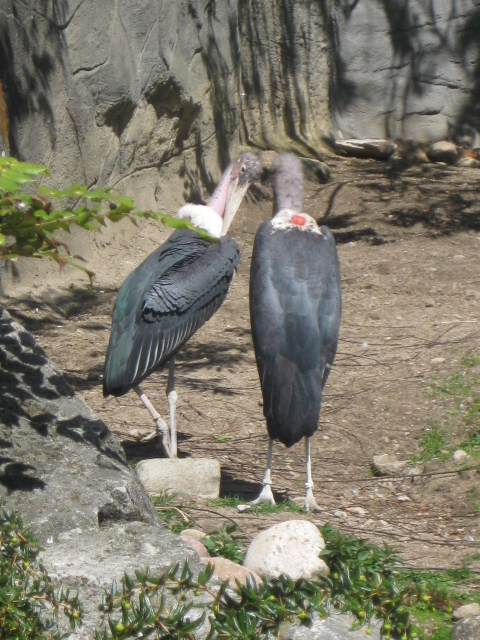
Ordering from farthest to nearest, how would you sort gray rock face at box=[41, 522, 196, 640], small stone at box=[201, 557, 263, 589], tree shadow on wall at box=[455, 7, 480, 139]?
tree shadow on wall at box=[455, 7, 480, 139], small stone at box=[201, 557, 263, 589], gray rock face at box=[41, 522, 196, 640]

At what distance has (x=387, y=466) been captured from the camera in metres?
4.63

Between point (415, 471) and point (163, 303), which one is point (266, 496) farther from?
point (163, 303)

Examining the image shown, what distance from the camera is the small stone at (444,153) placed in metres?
10.7

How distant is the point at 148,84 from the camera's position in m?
8.41

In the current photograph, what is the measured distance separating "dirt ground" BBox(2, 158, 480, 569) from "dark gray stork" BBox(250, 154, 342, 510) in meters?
0.40

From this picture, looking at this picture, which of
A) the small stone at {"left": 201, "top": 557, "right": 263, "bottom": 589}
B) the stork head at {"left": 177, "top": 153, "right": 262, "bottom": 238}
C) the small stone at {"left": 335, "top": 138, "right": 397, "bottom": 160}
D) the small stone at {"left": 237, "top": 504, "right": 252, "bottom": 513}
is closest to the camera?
the small stone at {"left": 201, "top": 557, "right": 263, "bottom": 589}

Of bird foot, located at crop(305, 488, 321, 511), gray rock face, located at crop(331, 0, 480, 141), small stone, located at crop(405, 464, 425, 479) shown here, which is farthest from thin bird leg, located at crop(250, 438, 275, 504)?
gray rock face, located at crop(331, 0, 480, 141)

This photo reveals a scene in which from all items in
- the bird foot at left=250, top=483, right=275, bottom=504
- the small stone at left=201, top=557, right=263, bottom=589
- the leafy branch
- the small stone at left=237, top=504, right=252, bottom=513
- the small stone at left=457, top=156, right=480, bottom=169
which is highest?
the leafy branch

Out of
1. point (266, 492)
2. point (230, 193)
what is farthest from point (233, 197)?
point (266, 492)

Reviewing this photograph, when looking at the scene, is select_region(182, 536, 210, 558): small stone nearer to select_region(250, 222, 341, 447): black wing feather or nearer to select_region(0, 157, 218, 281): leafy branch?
select_region(250, 222, 341, 447): black wing feather

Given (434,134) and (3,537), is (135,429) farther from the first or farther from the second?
(434,134)

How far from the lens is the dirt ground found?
14.1 feet

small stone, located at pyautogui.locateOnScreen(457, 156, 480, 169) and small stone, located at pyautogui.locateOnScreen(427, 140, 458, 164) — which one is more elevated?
small stone, located at pyautogui.locateOnScreen(427, 140, 458, 164)

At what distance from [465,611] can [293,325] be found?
168 cm
